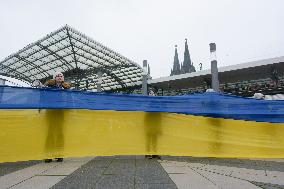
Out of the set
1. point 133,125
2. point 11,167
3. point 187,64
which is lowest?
point 11,167

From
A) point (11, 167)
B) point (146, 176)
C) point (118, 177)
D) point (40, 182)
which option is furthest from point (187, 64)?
point (40, 182)

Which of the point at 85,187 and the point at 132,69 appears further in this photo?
the point at 132,69

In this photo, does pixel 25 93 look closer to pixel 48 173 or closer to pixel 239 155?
pixel 48 173

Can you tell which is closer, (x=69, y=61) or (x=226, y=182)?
(x=226, y=182)

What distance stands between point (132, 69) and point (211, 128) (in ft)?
72.0

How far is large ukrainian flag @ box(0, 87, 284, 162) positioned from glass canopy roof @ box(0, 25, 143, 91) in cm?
1446

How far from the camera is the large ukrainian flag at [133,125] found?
18.2 feet

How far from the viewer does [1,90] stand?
5406mm

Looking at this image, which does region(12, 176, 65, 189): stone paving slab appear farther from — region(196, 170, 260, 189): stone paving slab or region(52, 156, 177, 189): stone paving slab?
region(196, 170, 260, 189): stone paving slab

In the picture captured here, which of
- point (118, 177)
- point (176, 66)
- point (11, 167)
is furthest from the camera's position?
point (176, 66)

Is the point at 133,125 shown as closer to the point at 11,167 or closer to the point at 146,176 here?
the point at 146,176

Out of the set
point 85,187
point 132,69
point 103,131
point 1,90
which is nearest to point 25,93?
point 1,90

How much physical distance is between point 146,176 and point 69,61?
22469 mm

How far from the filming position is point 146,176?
13.7ft
